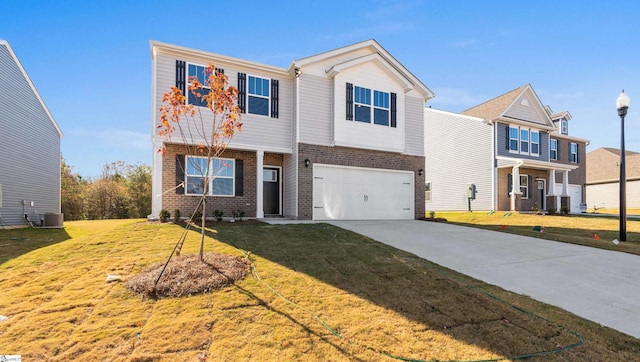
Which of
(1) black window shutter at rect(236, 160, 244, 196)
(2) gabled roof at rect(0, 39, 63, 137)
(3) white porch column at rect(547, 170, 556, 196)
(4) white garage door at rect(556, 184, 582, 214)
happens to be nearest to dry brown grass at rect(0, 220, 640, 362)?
(1) black window shutter at rect(236, 160, 244, 196)

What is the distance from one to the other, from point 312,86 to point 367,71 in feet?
8.90

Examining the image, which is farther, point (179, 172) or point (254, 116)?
point (254, 116)

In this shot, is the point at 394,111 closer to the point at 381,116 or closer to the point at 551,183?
the point at 381,116

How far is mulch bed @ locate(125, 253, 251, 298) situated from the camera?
4.20 meters

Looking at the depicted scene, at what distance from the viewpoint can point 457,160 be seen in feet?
71.5

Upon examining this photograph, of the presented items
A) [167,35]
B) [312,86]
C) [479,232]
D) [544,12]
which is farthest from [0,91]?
[544,12]

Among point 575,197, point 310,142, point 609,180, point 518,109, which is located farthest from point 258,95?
point 609,180

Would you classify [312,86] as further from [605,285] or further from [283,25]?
[605,285]

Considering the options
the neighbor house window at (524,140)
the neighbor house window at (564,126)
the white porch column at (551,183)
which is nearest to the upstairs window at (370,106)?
the neighbor house window at (524,140)

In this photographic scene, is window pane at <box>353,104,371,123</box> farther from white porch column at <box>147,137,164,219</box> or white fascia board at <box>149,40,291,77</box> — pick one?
white porch column at <box>147,137,164,219</box>

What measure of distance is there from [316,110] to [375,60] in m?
3.66

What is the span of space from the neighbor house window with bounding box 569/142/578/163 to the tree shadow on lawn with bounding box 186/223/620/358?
1051 inches

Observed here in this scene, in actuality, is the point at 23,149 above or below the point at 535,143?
below

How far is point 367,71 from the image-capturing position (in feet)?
43.9
